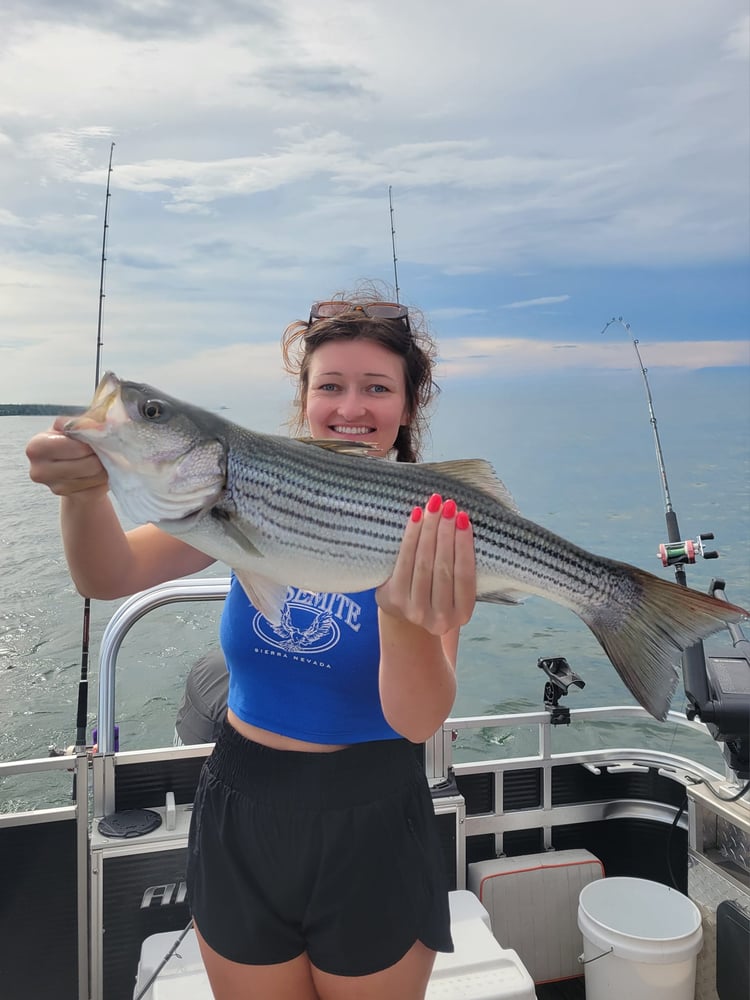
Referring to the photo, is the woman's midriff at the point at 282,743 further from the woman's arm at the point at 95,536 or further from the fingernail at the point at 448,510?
the fingernail at the point at 448,510

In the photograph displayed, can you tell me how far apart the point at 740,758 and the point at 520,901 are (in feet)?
4.75

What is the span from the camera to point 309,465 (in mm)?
1896

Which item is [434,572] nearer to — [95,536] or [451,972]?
[95,536]

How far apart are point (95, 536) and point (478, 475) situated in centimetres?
106

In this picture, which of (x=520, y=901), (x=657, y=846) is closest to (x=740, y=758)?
(x=657, y=846)

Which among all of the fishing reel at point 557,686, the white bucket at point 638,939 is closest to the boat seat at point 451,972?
the white bucket at point 638,939

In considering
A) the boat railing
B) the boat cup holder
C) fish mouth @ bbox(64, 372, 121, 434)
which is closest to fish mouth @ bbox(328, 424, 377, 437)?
fish mouth @ bbox(64, 372, 121, 434)

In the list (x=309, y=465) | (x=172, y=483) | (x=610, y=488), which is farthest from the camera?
(x=610, y=488)

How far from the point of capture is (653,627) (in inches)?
73.6

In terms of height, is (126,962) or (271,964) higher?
(271,964)

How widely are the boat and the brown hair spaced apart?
131 centimetres

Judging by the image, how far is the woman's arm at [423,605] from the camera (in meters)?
1.80

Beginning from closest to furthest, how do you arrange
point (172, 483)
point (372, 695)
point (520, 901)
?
point (172, 483)
point (372, 695)
point (520, 901)

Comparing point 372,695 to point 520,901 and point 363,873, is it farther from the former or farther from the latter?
point 520,901
